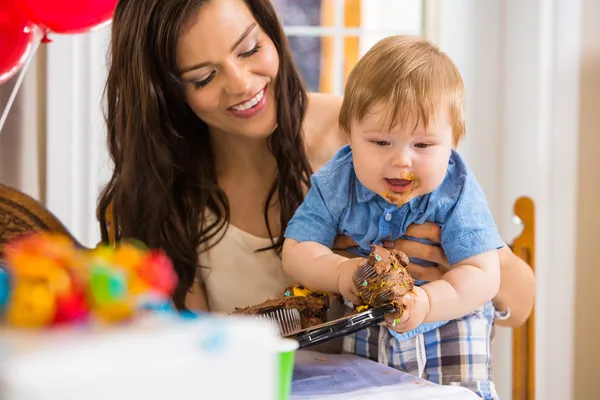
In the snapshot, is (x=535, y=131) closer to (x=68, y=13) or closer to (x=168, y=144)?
(x=168, y=144)

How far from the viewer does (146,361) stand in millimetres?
564

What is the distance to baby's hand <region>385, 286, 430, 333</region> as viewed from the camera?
1.03m

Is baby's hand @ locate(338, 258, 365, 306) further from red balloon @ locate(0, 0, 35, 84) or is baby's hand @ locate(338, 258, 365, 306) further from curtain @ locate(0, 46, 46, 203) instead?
curtain @ locate(0, 46, 46, 203)

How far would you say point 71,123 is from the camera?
2.28 meters

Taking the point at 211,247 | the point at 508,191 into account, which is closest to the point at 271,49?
the point at 211,247

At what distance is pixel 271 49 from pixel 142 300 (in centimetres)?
103

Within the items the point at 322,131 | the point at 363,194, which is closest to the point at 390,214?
the point at 363,194

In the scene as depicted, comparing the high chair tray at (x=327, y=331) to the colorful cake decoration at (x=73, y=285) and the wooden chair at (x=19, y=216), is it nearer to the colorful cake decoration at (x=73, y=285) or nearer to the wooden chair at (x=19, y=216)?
the colorful cake decoration at (x=73, y=285)

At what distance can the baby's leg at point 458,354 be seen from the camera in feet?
4.01

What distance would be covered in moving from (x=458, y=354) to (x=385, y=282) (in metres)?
0.29

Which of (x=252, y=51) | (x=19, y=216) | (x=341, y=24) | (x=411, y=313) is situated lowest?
(x=411, y=313)

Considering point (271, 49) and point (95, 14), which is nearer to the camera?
point (271, 49)

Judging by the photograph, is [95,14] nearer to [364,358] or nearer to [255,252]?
[255,252]

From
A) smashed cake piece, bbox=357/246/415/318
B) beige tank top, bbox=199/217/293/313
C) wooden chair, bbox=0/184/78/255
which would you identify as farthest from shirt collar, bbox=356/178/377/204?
wooden chair, bbox=0/184/78/255
